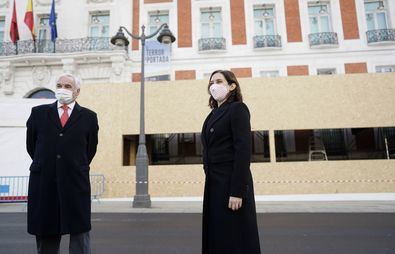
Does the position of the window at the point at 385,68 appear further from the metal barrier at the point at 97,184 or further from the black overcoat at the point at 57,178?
the black overcoat at the point at 57,178

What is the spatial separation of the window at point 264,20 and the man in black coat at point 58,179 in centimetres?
1573

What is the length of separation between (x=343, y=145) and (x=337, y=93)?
449 cm

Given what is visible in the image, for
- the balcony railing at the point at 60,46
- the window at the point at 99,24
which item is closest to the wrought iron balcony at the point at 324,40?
the balcony railing at the point at 60,46

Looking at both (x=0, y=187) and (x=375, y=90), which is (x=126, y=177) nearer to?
(x=0, y=187)

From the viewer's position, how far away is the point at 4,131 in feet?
39.4

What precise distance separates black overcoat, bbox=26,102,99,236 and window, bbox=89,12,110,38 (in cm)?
1599

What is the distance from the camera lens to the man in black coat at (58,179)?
2746 mm

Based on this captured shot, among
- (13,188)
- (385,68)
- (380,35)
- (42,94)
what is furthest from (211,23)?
(13,188)

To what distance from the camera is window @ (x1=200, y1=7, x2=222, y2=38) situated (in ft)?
56.6

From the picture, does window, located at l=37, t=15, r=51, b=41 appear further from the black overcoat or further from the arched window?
the black overcoat

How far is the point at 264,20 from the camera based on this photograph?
1723 cm

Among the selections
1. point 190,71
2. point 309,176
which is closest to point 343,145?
point 309,176

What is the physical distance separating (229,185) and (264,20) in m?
16.4

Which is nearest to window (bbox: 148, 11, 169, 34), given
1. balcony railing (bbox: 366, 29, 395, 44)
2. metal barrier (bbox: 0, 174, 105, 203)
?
metal barrier (bbox: 0, 174, 105, 203)
